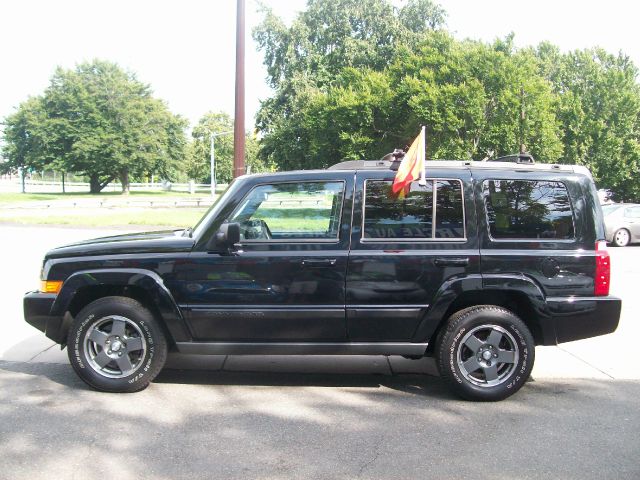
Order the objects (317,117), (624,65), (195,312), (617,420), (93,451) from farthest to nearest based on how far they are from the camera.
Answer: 1. (624,65)
2. (317,117)
3. (195,312)
4. (617,420)
5. (93,451)

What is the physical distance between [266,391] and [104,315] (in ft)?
4.66

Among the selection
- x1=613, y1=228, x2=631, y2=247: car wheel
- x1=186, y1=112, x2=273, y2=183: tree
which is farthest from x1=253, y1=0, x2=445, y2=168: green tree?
x1=186, y1=112, x2=273, y2=183: tree

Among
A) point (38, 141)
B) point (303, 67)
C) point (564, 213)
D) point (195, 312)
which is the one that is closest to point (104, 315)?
point (195, 312)

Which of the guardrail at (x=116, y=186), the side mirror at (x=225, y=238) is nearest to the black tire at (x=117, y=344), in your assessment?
the side mirror at (x=225, y=238)

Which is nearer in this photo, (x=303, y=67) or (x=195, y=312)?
(x=195, y=312)

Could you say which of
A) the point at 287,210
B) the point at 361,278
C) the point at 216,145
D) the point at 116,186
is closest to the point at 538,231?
the point at 361,278

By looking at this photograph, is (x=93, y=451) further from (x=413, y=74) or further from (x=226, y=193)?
(x=413, y=74)

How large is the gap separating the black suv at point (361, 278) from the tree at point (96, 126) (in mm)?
60716

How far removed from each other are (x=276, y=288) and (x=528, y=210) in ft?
6.83

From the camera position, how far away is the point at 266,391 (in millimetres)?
4875

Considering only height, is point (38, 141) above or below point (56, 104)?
below

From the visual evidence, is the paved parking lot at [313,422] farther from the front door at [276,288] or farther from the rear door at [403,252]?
the rear door at [403,252]

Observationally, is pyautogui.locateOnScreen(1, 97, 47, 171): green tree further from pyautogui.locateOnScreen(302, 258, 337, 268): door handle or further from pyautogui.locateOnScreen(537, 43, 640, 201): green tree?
pyautogui.locateOnScreen(302, 258, 337, 268): door handle

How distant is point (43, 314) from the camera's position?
4.75m
